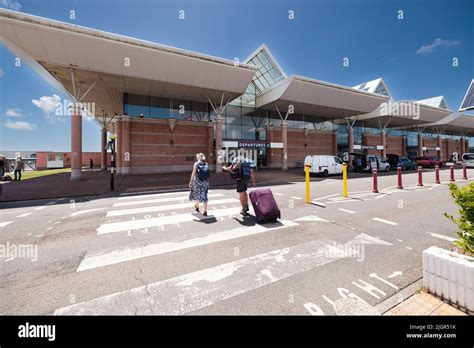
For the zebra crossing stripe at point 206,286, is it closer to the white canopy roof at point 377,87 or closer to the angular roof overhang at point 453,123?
the white canopy roof at point 377,87

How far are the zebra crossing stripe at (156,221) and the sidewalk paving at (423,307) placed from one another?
14.8 ft

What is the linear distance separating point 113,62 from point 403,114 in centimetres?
4112

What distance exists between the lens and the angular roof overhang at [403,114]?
106 ft

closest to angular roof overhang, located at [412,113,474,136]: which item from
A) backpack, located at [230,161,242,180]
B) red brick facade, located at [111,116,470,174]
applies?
red brick facade, located at [111,116,470,174]

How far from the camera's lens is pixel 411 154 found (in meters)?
45.7

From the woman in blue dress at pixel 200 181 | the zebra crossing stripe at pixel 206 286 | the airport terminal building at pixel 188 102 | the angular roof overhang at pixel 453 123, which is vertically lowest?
the zebra crossing stripe at pixel 206 286

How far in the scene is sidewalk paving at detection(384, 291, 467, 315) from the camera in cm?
230

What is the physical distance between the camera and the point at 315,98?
2459cm

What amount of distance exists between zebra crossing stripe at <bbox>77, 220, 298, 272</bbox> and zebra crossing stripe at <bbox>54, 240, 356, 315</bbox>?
1.01m

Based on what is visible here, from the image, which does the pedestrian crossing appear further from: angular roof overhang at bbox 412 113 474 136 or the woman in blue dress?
angular roof overhang at bbox 412 113 474 136

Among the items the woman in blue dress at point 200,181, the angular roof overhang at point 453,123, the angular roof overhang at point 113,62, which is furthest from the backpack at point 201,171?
the angular roof overhang at point 453,123

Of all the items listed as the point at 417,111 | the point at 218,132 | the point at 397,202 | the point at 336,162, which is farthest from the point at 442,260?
the point at 417,111

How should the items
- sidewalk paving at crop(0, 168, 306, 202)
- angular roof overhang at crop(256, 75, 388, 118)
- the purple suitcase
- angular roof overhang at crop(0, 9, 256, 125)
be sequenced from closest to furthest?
the purple suitcase → sidewalk paving at crop(0, 168, 306, 202) → angular roof overhang at crop(0, 9, 256, 125) → angular roof overhang at crop(256, 75, 388, 118)
